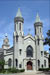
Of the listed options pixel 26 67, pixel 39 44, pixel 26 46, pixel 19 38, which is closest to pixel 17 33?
pixel 19 38

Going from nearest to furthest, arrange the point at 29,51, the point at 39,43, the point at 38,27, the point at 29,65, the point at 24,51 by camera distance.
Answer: the point at 24,51 → the point at 29,65 → the point at 29,51 → the point at 39,43 → the point at 38,27

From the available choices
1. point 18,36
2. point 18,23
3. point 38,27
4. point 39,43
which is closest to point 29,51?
point 39,43

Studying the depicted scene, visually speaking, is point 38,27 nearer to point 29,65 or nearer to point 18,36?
point 18,36

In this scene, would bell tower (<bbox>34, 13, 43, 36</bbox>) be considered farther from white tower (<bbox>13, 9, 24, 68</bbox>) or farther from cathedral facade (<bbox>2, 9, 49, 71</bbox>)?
white tower (<bbox>13, 9, 24, 68</bbox>)

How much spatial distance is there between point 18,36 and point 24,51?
504cm

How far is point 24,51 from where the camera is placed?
44.5m

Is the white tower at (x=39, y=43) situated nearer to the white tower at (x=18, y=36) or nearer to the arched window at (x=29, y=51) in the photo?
the arched window at (x=29, y=51)

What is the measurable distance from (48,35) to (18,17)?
46.4 ft

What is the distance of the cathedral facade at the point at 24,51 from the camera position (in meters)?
43.3

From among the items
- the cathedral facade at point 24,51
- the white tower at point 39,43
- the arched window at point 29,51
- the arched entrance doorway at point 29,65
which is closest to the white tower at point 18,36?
the cathedral facade at point 24,51

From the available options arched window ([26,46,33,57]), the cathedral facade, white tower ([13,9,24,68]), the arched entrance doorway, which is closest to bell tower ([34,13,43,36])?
the cathedral facade

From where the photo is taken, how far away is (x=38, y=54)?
45594mm

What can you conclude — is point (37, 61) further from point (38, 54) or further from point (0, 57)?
point (0, 57)

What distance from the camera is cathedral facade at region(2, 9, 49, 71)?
1704 inches
